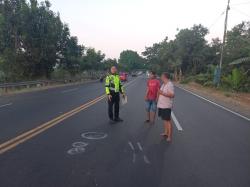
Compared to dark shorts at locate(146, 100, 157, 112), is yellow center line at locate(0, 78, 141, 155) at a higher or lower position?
lower

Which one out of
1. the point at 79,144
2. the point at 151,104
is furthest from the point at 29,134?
the point at 151,104

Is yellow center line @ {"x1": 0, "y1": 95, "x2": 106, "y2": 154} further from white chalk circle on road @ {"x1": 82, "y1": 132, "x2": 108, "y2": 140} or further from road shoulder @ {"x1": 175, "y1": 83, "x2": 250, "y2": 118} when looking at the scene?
road shoulder @ {"x1": 175, "y1": 83, "x2": 250, "y2": 118}

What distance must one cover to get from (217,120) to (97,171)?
7.14m

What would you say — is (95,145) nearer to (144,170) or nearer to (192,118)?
(144,170)

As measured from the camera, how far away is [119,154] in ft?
20.4

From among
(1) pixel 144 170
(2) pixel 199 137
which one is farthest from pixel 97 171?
(2) pixel 199 137

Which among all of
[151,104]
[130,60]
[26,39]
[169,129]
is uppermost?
[26,39]

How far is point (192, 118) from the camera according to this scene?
1138 centimetres

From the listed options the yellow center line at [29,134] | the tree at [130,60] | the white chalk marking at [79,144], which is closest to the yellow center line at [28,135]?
the yellow center line at [29,134]

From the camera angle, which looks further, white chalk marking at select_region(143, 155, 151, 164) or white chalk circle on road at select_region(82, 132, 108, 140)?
white chalk circle on road at select_region(82, 132, 108, 140)

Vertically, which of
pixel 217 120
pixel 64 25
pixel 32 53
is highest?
pixel 64 25

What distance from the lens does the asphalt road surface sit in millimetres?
4816

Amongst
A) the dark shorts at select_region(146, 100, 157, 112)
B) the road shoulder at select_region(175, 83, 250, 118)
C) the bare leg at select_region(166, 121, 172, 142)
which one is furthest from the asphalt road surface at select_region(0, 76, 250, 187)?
the road shoulder at select_region(175, 83, 250, 118)

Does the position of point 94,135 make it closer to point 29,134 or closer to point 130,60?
Answer: point 29,134
